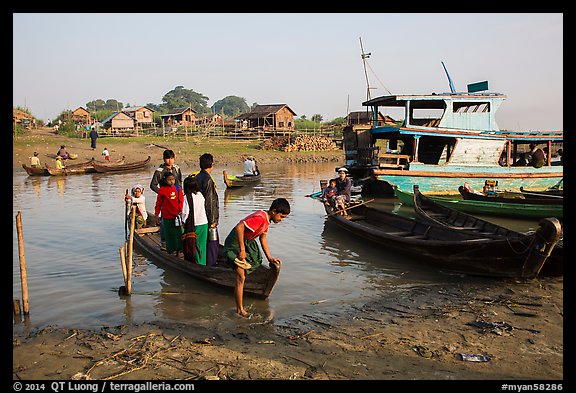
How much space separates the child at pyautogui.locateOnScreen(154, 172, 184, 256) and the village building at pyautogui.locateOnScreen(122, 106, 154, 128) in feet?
144

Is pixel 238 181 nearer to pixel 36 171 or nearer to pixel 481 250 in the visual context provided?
pixel 36 171

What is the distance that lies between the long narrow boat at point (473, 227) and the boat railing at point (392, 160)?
4.41 m

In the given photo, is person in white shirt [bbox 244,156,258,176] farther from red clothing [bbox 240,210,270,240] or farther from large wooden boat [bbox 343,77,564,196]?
red clothing [bbox 240,210,270,240]

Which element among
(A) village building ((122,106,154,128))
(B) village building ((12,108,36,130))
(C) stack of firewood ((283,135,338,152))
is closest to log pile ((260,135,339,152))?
(C) stack of firewood ((283,135,338,152))

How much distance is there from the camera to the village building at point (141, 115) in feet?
161

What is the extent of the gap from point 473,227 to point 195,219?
5.60 meters

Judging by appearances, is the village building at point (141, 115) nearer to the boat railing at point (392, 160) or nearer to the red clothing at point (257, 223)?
the boat railing at point (392, 160)

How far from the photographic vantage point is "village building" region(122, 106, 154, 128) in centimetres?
Answer: 4922

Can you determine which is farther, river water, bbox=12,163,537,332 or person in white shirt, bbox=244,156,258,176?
person in white shirt, bbox=244,156,258,176

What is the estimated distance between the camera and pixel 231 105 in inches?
4683

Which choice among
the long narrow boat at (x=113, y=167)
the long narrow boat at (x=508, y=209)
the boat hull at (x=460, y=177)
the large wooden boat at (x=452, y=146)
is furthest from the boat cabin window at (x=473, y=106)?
the long narrow boat at (x=113, y=167)

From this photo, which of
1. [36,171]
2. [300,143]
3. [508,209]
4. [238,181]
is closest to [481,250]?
[508,209]
